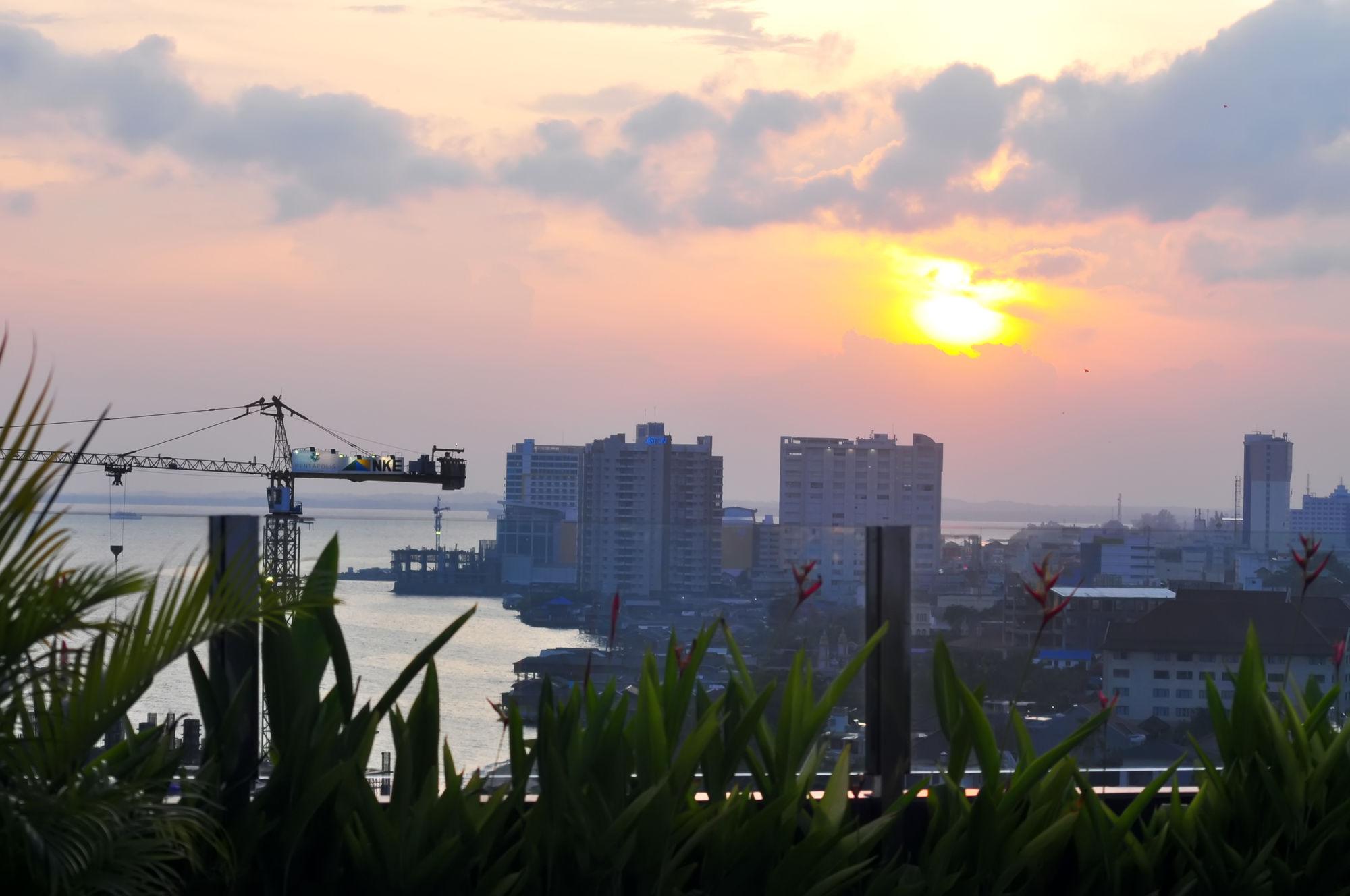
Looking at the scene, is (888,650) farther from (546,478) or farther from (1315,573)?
(546,478)

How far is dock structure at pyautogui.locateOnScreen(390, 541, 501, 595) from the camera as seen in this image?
9.04 feet

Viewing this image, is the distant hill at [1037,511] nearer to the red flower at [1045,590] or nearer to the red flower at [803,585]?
the red flower at [1045,590]

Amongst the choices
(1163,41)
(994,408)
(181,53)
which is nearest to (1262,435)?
(994,408)

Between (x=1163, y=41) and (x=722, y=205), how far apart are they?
4.46m

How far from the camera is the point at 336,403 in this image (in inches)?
822

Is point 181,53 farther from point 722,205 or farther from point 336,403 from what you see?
point 336,403

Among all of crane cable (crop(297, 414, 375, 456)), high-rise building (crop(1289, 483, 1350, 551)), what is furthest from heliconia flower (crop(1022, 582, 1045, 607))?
crane cable (crop(297, 414, 375, 456))

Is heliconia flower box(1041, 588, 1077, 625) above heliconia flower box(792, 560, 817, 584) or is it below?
below

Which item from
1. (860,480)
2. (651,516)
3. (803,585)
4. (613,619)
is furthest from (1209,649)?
(651,516)

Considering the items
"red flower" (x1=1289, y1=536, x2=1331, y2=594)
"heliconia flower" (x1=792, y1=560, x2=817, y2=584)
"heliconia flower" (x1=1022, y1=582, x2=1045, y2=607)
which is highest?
"red flower" (x1=1289, y1=536, x2=1331, y2=594)

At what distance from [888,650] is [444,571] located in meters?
1.46

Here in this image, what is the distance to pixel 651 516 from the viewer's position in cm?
1267

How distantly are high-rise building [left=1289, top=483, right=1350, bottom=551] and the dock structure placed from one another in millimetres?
2017

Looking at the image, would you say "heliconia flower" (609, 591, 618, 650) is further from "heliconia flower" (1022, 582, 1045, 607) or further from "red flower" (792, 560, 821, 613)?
"heliconia flower" (1022, 582, 1045, 607)
